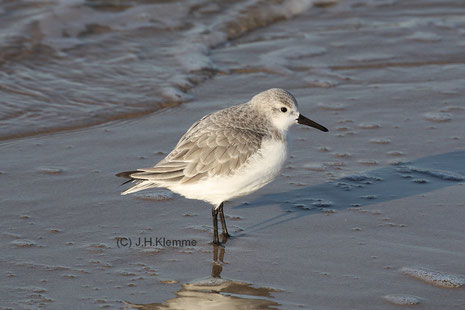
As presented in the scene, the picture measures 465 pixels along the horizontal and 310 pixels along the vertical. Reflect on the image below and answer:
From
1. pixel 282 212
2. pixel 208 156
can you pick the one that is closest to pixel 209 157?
pixel 208 156

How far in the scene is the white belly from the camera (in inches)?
197

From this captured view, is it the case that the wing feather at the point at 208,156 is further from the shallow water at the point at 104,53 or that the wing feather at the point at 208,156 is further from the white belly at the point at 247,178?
the shallow water at the point at 104,53

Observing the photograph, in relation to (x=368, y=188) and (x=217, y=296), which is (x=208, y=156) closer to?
(x=217, y=296)

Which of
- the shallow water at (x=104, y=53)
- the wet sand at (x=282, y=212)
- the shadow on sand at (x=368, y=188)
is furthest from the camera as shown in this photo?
the shallow water at (x=104, y=53)

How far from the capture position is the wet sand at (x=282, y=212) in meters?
4.43

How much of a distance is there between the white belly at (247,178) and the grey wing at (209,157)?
0.15ft

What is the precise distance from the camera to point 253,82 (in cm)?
865

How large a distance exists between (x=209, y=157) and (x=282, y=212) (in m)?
0.90

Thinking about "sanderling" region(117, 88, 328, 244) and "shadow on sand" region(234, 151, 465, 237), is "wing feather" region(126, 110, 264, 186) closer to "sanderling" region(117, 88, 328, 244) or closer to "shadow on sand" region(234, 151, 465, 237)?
"sanderling" region(117, 88, 328, 244)

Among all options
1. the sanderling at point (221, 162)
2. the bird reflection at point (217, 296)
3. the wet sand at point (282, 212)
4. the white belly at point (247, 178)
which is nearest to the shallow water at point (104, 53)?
the wet sand at point (282, 212)

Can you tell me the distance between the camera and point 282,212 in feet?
18.4

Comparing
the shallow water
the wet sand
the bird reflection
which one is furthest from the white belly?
the shallow water

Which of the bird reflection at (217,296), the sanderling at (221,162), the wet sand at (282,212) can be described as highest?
the sanderling at (221,162)

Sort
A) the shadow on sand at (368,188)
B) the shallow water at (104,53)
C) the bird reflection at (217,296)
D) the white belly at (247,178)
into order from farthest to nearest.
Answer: the shallow water at (104,53), the shadow on sand at (368,188), the white belly at (247,178), the bird reflection at (217,296)
